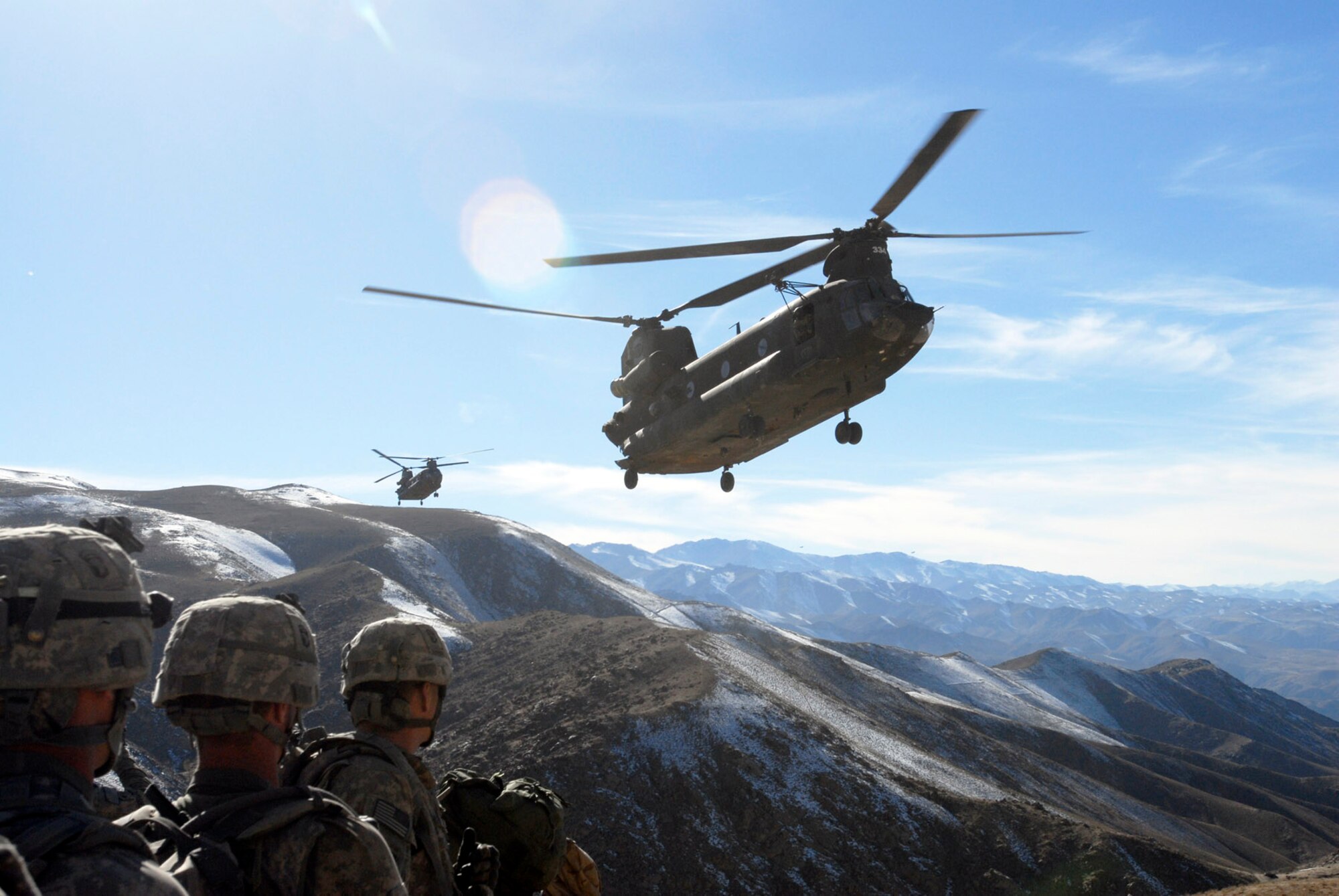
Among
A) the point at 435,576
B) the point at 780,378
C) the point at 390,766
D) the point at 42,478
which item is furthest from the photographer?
the point at 42,478

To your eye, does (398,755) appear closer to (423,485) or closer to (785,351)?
(785,351)

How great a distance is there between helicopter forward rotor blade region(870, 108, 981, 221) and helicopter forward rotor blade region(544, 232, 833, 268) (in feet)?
5.09

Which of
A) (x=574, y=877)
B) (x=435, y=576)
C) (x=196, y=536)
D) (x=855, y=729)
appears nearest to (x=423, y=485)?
(x=435, y=576)

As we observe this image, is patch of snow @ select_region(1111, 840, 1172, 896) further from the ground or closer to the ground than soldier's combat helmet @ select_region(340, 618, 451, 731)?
closer to the ground

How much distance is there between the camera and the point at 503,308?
67.3 ft

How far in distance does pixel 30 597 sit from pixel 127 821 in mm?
844

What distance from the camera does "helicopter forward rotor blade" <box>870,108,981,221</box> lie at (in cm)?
1468

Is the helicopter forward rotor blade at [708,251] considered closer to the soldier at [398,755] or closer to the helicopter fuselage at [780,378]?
the helicopter fuselage at [780,378]

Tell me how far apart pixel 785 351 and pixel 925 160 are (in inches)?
190

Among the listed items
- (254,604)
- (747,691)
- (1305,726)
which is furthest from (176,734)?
(1305,726)

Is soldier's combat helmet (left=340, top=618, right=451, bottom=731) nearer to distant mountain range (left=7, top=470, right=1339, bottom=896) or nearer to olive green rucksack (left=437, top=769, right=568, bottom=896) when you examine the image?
olive green rucksack (left=437, top=769, right=568, bottom=896)

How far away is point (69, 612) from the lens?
268 cm

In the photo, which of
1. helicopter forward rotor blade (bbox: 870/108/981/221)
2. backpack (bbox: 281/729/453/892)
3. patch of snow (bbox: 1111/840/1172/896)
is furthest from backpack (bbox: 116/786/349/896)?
patch of snow (bbox: 1111/840/1172/896)

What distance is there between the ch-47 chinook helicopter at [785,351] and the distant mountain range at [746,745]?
1060 centimetres
